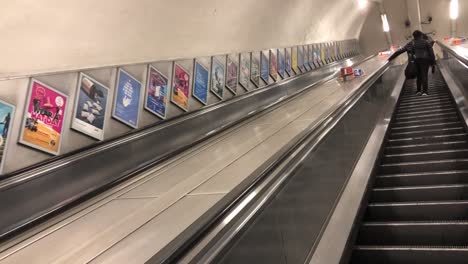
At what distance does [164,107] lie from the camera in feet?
18.1

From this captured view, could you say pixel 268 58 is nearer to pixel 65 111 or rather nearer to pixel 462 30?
pixel 65 111

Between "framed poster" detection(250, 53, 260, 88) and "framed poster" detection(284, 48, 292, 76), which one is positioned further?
"framed poster" detection(284, 48, 292, 76)

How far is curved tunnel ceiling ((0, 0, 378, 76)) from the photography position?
3.49 meters

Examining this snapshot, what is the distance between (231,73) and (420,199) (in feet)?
15.2

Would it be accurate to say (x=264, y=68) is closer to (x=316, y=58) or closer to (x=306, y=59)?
(x=306, y=59)

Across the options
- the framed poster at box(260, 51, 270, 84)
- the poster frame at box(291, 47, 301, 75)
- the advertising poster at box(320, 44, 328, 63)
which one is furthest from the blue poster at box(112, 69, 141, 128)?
the advertising poster at box(320, 44, 328, 63)

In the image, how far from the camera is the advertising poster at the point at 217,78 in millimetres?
6770

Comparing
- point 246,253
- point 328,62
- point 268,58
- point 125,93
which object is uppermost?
point 328,62

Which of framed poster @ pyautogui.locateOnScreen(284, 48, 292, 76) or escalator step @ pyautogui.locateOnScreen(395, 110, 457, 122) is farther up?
framed poster @ pyautogui.locateOnScreen(284, 48, 292, 76)

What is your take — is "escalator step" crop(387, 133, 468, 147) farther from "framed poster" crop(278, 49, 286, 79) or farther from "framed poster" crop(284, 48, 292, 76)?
"framed poster" crop(284, 48, 292, 76)

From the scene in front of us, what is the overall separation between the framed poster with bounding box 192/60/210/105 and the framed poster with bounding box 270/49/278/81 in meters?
2.83

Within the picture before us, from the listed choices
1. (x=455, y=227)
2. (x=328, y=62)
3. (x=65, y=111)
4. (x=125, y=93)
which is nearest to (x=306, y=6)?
(x=328, y=62)

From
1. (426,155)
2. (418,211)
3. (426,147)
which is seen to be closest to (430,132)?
(426,147)

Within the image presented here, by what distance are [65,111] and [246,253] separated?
3.08 meters
